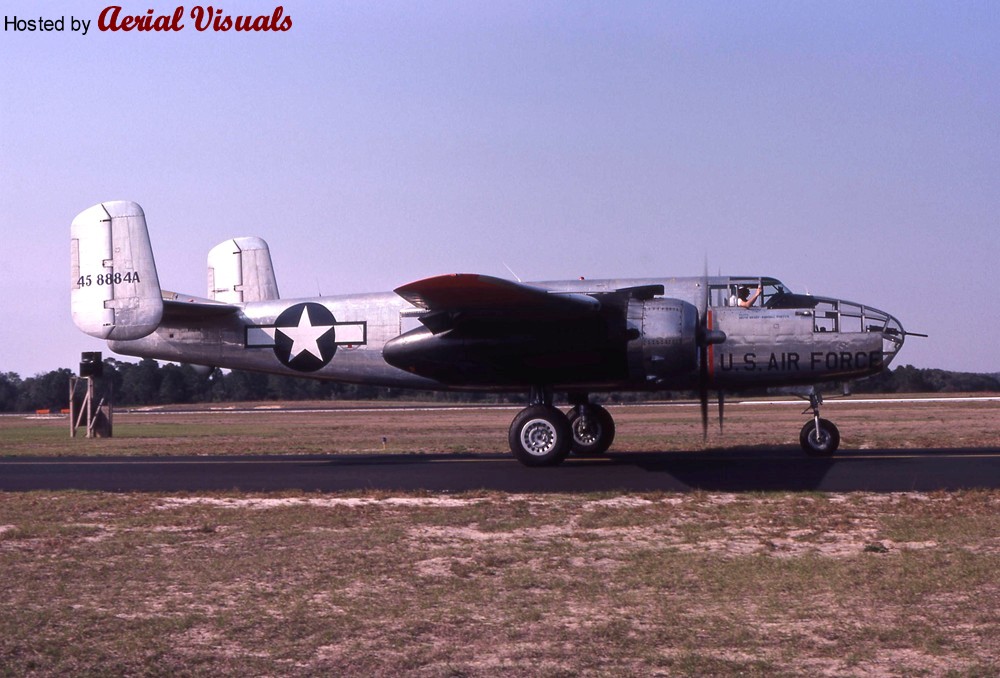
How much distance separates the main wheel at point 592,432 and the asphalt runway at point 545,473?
18.3 inches

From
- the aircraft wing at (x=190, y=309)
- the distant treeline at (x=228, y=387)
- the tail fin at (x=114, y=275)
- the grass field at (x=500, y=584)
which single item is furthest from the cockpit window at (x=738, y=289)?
the distant treeline at (x=228, y=387)

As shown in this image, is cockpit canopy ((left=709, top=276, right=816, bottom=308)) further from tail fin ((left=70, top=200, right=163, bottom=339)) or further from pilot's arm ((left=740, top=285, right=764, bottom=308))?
tail fin ((left=70, top=200, right=163, bottom=339))

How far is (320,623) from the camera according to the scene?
7254 mm

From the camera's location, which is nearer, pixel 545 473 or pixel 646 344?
pixel 545 473

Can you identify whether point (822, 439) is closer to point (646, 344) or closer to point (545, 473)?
point (646, 344)

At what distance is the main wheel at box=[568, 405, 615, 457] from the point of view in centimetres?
1983

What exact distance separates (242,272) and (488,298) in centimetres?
1024

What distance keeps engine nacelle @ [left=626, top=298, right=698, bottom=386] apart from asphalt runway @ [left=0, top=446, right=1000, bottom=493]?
5.76 ft

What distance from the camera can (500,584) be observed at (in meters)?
8.52

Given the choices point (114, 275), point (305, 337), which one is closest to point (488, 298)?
point (305, 337)

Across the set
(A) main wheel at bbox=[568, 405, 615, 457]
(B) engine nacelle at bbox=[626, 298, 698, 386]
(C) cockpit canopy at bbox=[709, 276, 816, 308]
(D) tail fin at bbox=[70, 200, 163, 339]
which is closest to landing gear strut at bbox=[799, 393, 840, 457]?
(C) cockpit canopy at bbox=[709, 276, 816, 308]

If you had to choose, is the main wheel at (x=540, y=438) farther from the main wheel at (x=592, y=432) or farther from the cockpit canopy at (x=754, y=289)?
the cockpit canopy at (x=754, y=289)

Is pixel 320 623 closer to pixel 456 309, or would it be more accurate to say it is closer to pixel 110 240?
pixel 456 309

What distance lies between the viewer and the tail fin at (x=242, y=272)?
24.3 meters
